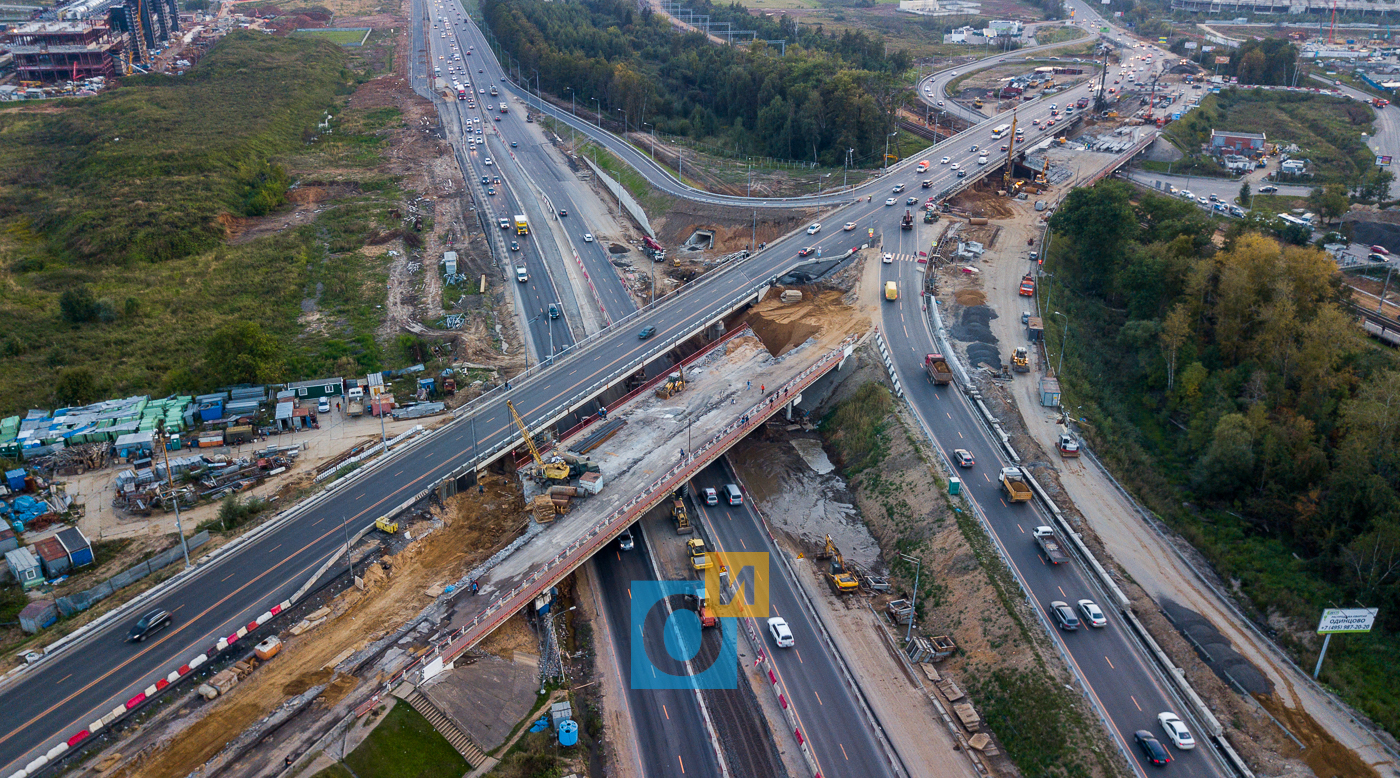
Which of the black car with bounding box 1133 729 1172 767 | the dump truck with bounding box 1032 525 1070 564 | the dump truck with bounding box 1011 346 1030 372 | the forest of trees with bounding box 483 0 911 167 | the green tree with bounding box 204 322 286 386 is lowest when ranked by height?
the black car with bounding box 1133 729 1172 767

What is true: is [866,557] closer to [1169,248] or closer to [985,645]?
[985,645]

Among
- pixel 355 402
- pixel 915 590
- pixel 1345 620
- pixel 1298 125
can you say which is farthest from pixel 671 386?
pixel 1298 125

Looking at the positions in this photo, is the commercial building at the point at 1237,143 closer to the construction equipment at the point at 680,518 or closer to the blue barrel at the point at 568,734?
the construction equipment at the point at 680,518

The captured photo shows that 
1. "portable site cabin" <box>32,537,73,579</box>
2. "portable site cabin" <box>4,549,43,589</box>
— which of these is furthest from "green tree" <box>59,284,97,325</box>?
"portable site cabin" <box>4,549,43,589</box>

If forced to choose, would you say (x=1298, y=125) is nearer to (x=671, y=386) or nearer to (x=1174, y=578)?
(x=1174, y=578)

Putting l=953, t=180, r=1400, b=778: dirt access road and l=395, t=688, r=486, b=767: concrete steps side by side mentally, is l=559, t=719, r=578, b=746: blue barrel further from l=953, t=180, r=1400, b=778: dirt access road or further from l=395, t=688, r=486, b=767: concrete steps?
l=953, t=180, r=1400, b=778: dirt access road

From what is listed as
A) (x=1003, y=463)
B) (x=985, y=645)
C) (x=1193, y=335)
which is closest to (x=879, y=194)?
(x=1193, y=335)
